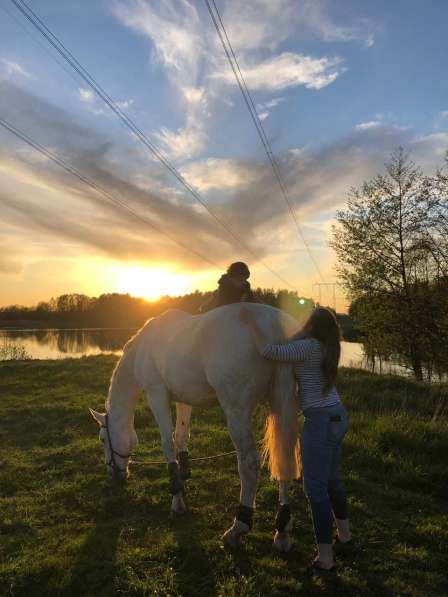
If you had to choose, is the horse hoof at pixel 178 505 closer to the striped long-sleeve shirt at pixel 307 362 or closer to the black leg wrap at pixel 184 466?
the black leg wrap at pixel 184 466

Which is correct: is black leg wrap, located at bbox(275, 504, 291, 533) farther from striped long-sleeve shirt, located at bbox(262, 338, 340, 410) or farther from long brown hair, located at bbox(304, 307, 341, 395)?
long brown hair, located at bbox(304, 307, 341, 395)

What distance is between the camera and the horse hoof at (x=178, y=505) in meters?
4.00

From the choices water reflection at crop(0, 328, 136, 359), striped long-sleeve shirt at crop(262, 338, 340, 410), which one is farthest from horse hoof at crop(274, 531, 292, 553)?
water reflection at crop(0, 328, 136, 359)

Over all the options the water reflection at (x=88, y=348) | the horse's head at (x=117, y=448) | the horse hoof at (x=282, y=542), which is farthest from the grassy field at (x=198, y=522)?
the water reflection at (x=88, y=348)

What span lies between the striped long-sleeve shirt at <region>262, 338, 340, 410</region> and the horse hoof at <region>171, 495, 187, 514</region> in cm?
176

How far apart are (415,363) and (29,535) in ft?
53.6

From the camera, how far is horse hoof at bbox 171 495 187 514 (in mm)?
4004

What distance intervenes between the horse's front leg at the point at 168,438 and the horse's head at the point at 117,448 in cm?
75

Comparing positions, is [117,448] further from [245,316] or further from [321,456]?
[321,456]

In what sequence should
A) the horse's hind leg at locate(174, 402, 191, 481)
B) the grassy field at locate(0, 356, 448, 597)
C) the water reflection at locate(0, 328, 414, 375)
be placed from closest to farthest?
the grassy field at locate(0, 356, 448, 597), the horse's hind leg at locate(174, 402, 191, 481), the water reflection at locate(0, 328, 414, 375)

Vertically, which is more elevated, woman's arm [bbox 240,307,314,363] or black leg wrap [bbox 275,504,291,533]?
woman's arm [bbox 240,307,314,363]

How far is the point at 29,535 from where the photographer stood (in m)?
3.64

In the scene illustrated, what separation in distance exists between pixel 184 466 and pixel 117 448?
79cm

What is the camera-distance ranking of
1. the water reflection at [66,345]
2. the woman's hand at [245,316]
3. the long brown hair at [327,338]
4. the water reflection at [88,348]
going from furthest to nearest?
the water reflection at [66,345] → the water reflection at [88,348] → the woman's hand at [245,316] → the long brown hair at [327,338]
